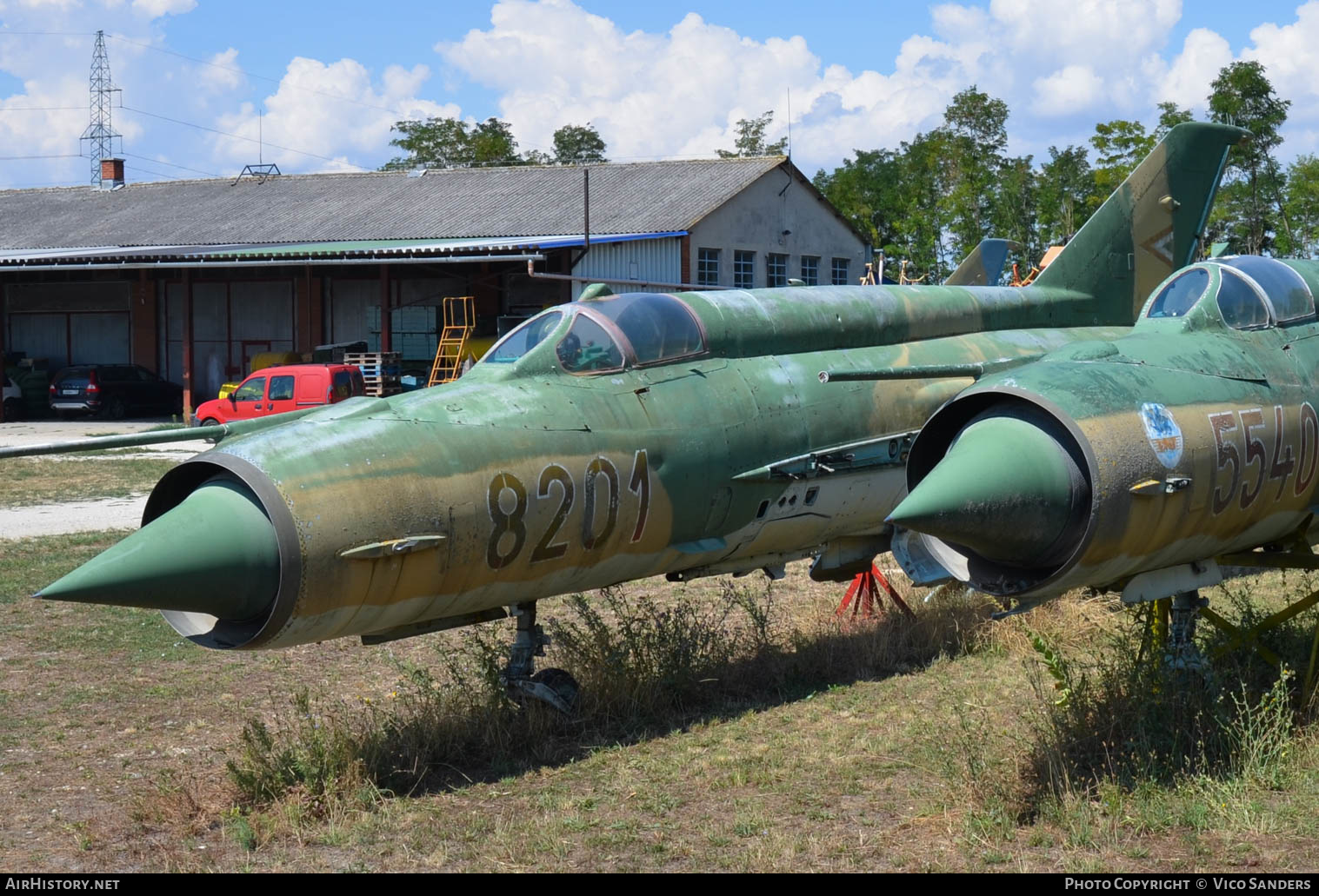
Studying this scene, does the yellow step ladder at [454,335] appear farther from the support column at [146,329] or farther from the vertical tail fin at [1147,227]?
the vertical tail fin at [1147,227]

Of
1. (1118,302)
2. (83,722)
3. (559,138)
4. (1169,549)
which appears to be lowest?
(83,722)

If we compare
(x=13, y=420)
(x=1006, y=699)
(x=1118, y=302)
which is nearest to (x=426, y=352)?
(x=13, y=420)

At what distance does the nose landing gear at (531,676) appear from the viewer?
344 inches

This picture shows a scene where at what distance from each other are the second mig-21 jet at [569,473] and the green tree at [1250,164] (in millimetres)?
44544

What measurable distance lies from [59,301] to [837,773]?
43446 millimetres

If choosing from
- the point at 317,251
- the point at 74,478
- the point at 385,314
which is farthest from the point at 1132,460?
the point at 317,251

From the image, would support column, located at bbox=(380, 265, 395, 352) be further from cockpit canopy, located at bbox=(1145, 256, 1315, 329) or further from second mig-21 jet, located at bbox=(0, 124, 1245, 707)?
cockpit canopy, located at bbox=(1145, 256, 1315, 329)

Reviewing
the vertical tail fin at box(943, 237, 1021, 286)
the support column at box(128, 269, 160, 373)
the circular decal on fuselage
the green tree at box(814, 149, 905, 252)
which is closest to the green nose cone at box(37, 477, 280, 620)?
→ the circular decal on fuselage

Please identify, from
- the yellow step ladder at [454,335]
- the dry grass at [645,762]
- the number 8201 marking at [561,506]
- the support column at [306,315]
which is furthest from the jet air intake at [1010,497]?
the support column at [306,315]

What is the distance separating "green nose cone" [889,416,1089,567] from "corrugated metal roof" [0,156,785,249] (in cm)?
3028

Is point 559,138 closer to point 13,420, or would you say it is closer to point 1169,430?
point 13,420

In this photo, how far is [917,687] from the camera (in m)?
9.64

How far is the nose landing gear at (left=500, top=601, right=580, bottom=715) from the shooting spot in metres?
8.73

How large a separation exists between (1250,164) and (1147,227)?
4610cm
